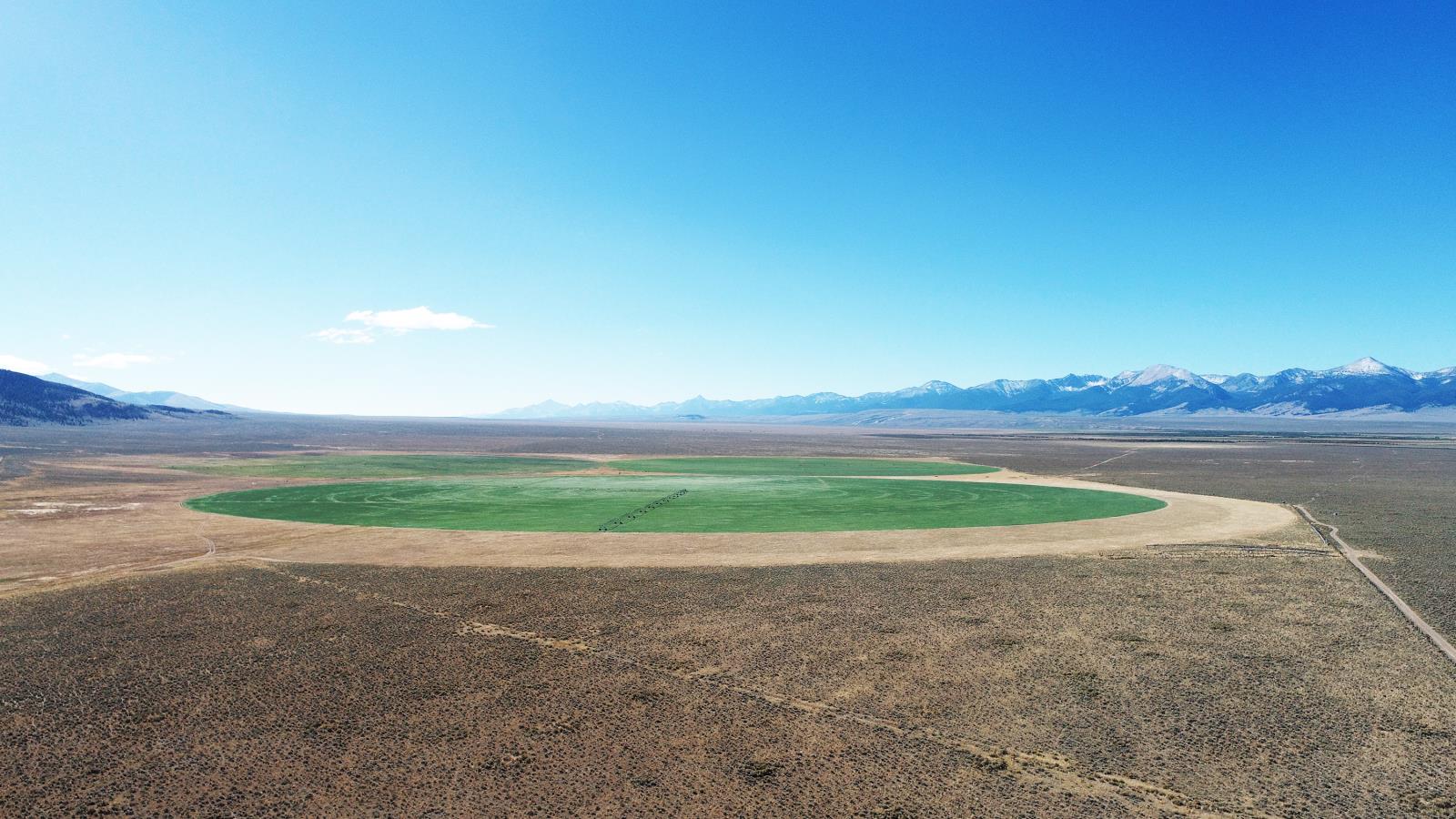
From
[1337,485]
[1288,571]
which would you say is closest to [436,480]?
[1288,571]

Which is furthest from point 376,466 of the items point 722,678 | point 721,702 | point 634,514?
point 721,702

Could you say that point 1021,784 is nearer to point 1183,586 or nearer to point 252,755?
point 252,755

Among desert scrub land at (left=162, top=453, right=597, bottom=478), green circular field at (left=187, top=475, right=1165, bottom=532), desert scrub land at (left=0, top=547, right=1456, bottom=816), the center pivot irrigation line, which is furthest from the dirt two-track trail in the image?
desert scrub land at (left=162, top=453, right=597, bottom=478)

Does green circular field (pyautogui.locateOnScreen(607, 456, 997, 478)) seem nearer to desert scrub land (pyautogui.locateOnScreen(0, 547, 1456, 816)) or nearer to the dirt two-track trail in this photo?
the dirt two-track trail

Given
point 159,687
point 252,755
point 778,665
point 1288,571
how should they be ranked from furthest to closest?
point 1288,571 → point 778,665 → point 159,687 → point 252,755

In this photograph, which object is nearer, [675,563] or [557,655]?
[557,655]

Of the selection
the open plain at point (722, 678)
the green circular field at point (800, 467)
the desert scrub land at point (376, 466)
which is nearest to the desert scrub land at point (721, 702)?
the open plain at point (722, 678)

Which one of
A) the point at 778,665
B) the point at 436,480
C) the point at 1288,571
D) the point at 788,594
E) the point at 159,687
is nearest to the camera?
the point at 159,687
